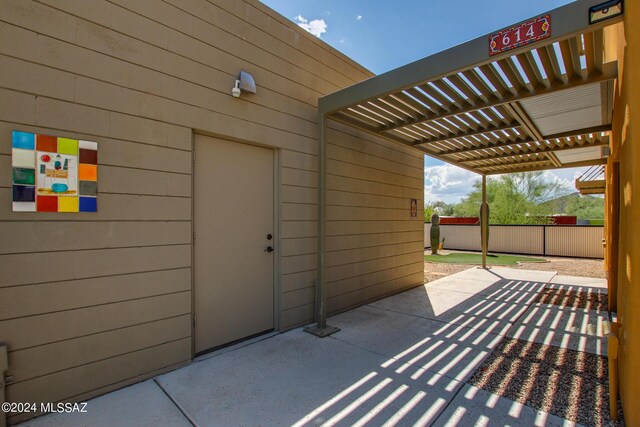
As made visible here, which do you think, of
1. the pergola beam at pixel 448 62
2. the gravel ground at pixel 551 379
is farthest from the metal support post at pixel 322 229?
the gravel ground at pixel 551 379

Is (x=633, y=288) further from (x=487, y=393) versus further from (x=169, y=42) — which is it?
(x=169, y=42)

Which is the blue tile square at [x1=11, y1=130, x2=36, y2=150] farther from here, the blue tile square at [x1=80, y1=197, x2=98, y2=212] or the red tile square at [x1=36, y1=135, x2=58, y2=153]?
the blue tile square at [x1=80, y1=197, x2=98, y2=212]

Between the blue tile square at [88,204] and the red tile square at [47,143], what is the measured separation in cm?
39

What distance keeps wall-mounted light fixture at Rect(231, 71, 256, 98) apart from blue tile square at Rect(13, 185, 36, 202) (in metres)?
1.89

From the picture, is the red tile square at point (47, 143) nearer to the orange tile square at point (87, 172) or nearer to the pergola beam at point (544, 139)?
the orange tile square at point (87, 172)

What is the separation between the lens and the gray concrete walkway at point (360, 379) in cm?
220

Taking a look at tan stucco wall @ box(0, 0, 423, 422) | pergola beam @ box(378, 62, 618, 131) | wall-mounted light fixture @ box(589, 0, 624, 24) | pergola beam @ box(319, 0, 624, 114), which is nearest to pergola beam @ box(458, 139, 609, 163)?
pergola beam @ box(378, 62, 618, 131)

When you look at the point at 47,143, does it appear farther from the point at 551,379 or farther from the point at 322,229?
the point at 551,379

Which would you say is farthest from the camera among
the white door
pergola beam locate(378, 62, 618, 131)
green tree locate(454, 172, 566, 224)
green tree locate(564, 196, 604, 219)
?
green tree locate(564, 196, 604, 219)

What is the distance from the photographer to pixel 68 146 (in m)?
2.32

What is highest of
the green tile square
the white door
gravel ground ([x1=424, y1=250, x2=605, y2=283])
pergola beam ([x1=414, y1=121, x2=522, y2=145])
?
pergola beam ([x1=414, y1=121, x2=522, y2=145])

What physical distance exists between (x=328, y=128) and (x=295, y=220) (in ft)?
4.77

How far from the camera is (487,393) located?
2.51 meters

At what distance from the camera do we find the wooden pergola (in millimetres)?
2623
